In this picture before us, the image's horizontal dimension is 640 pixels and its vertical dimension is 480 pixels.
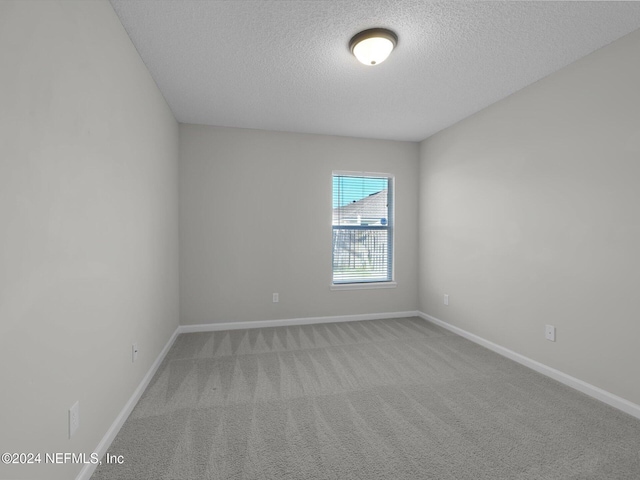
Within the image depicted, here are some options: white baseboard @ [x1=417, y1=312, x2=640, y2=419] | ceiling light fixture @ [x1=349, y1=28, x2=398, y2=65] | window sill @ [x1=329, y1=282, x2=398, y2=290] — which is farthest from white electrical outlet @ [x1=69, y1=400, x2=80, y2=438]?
white baseboard @ [x1=417, y1=312, x2=640, y2=419]

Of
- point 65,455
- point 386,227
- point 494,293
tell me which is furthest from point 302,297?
point 65,455

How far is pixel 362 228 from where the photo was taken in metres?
4.28

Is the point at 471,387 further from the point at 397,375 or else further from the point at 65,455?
the point at 65,455

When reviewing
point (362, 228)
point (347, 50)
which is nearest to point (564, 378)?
point (362, 228)

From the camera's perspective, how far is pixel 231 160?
377 cm

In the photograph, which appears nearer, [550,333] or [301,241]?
[550,333]

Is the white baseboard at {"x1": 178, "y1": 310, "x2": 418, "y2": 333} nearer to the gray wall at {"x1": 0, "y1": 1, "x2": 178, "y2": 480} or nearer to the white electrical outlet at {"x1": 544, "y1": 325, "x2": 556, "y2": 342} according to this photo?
the gray wall at {"x1": 0, "y1": 1, "x2": 178, "y2": 480}

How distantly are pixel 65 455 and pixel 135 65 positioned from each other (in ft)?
7.97

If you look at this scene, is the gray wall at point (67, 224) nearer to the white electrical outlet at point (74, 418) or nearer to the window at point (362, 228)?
the white electrical outlet at point (74, 418)

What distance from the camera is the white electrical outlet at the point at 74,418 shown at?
1.33m

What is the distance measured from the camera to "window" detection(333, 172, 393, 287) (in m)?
4.19

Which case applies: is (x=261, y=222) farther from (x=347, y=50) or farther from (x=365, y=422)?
(x=365, y=422)

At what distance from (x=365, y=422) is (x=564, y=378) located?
5.90 feet

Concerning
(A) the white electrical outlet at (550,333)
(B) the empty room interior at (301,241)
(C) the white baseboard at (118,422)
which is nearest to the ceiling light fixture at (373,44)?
(B) the empty room interior at (301,241)
